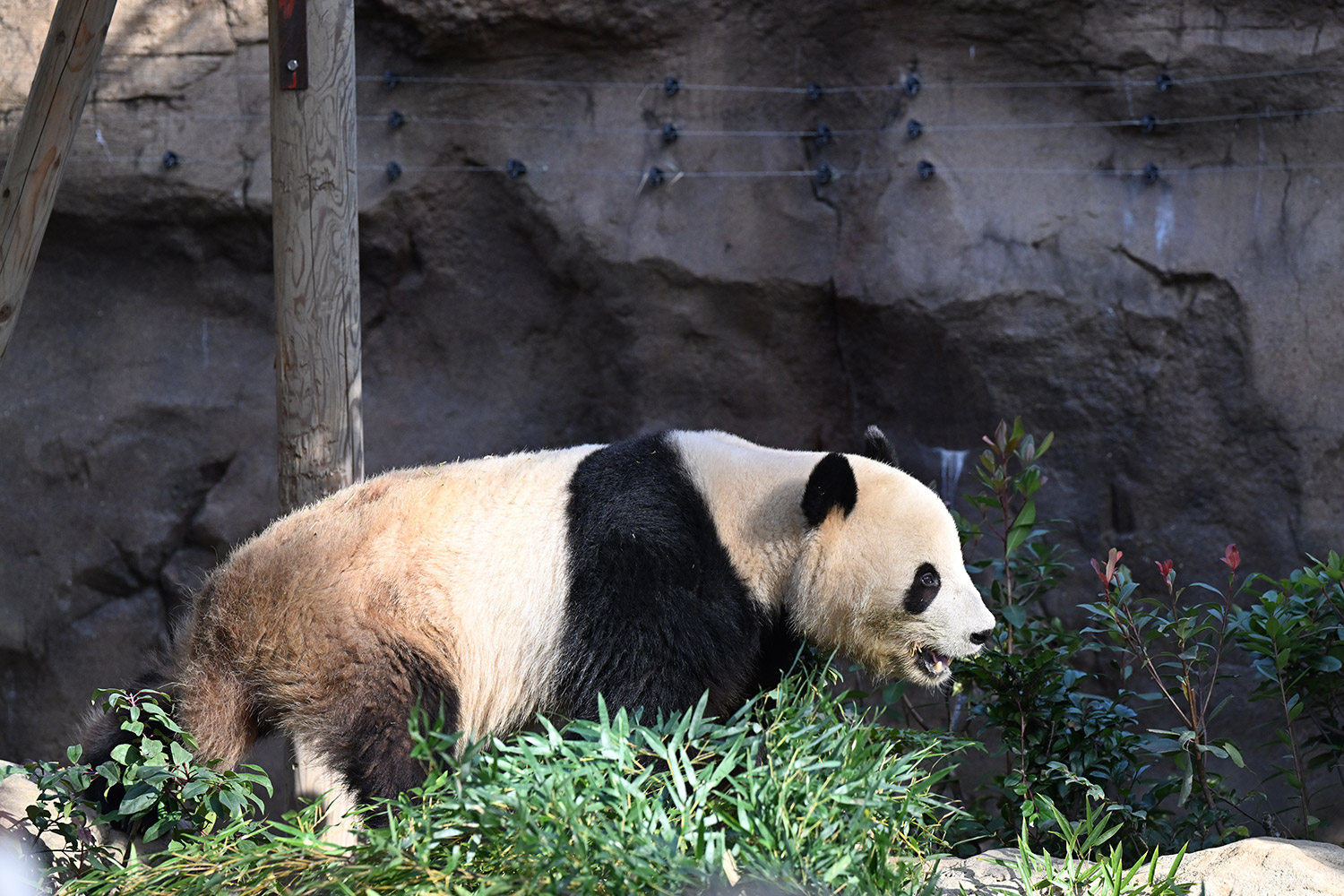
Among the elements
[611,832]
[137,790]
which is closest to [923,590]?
[611,832]

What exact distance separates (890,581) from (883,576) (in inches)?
0.8

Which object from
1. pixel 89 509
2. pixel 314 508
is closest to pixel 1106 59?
pixel 314 508

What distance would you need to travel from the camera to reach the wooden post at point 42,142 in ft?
10.1

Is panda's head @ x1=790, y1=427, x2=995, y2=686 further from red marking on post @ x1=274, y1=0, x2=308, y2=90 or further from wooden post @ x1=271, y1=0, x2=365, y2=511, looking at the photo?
red marking on post @ x1=274, y1=0, x2=308, y2=90

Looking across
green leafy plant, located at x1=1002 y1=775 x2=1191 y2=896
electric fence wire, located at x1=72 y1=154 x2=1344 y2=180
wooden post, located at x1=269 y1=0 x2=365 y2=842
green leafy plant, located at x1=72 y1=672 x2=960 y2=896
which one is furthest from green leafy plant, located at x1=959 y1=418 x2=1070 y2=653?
wooden post, located at x1=269 y1=0 x2=365 y2=842

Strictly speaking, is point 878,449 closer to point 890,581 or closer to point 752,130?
point 890,581

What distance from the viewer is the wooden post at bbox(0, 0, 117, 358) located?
3.08 meters

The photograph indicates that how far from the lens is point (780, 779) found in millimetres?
2348

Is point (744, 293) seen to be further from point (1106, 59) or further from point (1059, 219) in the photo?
point (1106, 59)

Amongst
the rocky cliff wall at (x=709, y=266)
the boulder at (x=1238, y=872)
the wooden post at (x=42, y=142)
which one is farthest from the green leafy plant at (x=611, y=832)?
the rocky cliff wall at (x=709, y=266)

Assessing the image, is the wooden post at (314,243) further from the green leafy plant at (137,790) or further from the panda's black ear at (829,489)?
the panda's black ear at (829,489)

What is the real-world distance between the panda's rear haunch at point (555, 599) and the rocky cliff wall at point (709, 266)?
2080 millimetres

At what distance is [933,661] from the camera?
3131 millimetres

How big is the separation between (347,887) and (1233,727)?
4.02 meters
